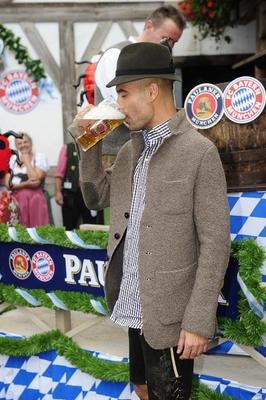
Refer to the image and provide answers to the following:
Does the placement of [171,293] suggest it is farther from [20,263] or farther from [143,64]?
[20,263]

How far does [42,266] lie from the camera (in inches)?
122

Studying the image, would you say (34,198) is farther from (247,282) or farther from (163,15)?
(247,282)

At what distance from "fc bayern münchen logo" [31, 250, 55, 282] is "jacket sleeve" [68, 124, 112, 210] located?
82 centimetres

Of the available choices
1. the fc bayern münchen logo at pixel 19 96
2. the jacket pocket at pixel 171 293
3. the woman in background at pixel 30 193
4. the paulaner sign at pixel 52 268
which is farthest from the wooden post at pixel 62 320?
the fc bayern münchen logo at pixel 19 96

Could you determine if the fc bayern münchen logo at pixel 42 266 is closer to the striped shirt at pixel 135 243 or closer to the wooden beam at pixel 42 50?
the striped shirt at pixel 135 243

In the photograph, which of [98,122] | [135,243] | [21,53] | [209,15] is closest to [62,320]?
[135,243]

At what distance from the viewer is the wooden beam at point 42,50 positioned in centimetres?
733

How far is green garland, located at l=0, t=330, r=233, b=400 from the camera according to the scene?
104 inches

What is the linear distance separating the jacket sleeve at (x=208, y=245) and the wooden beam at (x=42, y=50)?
229 inches

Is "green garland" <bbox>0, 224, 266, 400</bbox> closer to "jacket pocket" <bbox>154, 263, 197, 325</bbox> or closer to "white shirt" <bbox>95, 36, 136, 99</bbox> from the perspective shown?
"jacket pocket" <bbox>154, 263, 197, 325</bbox>

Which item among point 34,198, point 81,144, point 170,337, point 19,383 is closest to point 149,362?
point 170,337

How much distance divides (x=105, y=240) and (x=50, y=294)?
0.47 m

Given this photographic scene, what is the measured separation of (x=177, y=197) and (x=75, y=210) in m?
4.48

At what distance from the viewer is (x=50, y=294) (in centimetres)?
307
